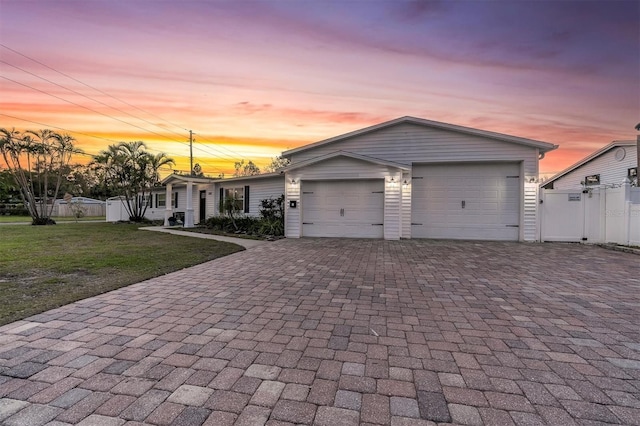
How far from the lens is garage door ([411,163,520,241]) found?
11.3 metres

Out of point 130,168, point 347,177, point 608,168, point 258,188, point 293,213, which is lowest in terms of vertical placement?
point 293,213

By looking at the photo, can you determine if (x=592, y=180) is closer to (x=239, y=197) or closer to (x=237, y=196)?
(x=239, y=197)

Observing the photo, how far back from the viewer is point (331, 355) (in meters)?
2.65

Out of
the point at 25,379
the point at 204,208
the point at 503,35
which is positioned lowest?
the point at 25,379

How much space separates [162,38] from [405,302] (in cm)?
1028

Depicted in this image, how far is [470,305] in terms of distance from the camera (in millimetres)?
4004

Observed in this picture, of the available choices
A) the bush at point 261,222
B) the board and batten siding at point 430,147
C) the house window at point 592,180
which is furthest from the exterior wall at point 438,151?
the house window at point 592,180

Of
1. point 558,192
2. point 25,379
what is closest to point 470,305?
point 25,379

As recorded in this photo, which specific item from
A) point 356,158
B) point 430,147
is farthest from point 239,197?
point 430,147

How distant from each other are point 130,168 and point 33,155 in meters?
4.74

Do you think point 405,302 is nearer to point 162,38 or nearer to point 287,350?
point 287,350

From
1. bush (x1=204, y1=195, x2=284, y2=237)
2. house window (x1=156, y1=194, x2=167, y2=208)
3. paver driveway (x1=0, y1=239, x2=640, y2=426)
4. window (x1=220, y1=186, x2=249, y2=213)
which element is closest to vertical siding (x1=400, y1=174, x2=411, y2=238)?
bush (x1=204, y1=195, x2=284, y2=237)

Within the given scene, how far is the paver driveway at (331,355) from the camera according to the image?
191cm

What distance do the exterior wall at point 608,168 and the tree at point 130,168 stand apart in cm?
2460
